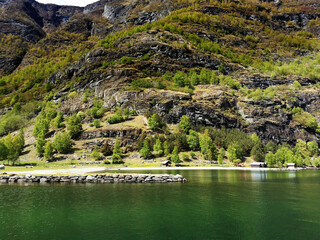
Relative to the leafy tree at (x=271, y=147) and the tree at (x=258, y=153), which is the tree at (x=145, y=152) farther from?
the leafy tree at (x=271, y=147)

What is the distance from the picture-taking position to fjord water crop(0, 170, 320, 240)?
1961 cm

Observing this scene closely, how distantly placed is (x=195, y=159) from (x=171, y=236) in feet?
337

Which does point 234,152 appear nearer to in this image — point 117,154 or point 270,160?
point 270,160

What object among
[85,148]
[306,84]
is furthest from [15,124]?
[306,84]

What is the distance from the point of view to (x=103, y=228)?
20.9m

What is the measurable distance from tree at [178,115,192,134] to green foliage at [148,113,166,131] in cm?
1133

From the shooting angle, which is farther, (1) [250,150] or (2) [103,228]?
(1) [250,150]

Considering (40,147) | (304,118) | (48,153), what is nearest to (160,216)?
(48,153)

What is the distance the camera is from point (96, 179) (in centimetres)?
5431

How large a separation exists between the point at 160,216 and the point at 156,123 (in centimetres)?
11133

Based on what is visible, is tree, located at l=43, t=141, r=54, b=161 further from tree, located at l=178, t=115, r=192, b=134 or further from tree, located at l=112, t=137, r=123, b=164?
tree, located at l=178, t=115, r=192, b=134

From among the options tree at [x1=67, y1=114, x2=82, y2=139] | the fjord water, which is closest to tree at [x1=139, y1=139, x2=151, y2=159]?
tree at [x1=67, y1=114, x2=82, y2=139]

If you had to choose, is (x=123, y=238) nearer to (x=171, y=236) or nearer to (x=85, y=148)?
(x=171, y=236)

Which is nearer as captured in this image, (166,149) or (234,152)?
(234,152)
